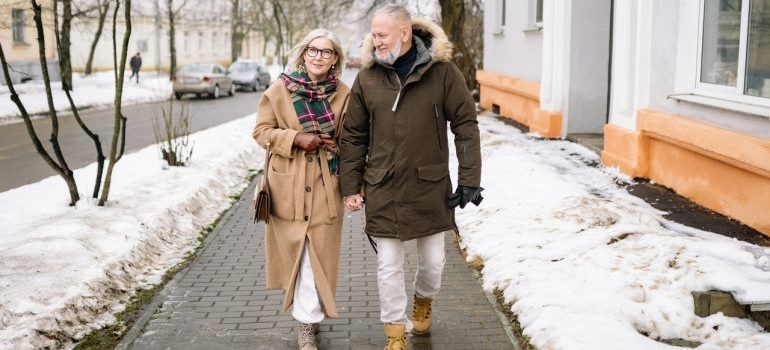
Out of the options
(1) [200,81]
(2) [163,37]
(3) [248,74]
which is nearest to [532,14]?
(1) [200,81]

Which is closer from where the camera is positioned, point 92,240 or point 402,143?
point 402,143

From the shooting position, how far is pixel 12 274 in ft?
18.5

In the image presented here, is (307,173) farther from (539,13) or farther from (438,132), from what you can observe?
(539,13)

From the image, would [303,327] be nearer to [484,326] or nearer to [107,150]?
[484,326]

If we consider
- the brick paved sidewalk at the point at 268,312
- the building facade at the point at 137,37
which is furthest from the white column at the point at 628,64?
the building facade at the point at 137,37

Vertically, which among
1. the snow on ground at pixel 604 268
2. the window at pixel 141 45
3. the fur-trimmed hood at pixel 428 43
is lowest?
the snow on ground at pixel 604 268

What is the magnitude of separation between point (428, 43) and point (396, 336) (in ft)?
5.47

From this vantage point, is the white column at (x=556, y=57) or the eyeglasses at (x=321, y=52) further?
the white column at (x=556, y=57)

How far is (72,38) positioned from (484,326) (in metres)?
47.7

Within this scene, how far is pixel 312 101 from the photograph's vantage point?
4.45 m

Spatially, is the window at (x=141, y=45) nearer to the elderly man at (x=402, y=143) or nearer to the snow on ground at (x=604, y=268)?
the snow on ground at (x=604, y=268)

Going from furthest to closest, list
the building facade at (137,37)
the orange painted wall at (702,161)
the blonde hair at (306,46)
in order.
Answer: the building facade at (137,37) < the orange painted wall at (702,161) < the blonde hair at (306,46)

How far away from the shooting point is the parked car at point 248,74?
125 ft

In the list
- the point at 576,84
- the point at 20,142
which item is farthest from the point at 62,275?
the point at 20,142
